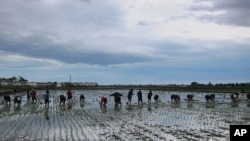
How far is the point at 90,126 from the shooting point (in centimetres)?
2138

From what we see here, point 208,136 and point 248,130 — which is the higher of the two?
point 248,130

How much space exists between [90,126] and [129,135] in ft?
14.8

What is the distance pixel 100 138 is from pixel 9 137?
14.6 feet

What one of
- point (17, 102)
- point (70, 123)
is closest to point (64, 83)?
point (17, 102)

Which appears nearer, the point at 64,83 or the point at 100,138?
the point at 100,138

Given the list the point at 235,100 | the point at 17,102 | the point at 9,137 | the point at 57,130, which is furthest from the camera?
the point at 235,100

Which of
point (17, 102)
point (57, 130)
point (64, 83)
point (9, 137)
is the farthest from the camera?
point (64, 83)

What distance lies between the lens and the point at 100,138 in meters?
16.8

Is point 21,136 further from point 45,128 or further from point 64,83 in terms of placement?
point 64,83

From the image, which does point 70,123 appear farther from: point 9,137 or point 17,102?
point 17,102

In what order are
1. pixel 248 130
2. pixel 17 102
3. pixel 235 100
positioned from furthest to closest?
pixel 235 100
pixel 17 102
pixel 248 130

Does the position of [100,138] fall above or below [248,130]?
below

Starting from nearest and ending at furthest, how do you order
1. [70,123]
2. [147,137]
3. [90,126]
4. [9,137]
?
[147,137] → [9,137] → [90,126] → [70,123]

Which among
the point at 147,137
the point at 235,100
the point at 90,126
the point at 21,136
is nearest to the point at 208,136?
the point at 147,137
